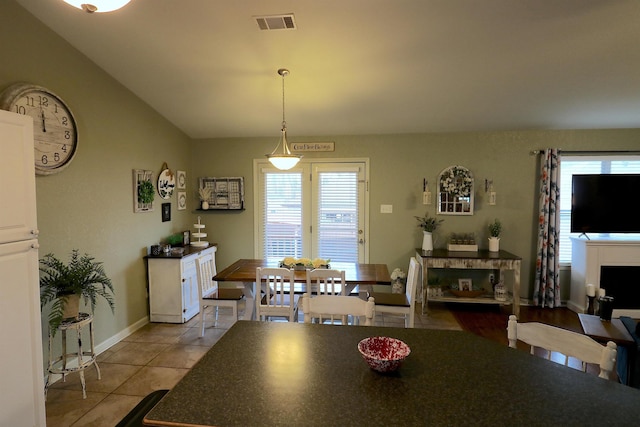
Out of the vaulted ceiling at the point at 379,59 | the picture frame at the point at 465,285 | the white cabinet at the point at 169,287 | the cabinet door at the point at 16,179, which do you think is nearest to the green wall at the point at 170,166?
the white cabinet at the point at 169,287

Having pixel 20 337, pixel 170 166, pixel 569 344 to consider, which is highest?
pixel 170 166

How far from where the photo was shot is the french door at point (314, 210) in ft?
15.7

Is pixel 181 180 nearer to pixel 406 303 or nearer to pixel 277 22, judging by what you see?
pixel 277 22

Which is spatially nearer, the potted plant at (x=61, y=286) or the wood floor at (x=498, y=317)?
the potted plant at (x=61, y=286)

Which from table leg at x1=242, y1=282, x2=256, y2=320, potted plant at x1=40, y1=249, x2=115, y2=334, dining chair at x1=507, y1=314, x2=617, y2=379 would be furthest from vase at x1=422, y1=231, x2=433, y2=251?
potted plant at x1=40, y1=249, x2=115, y2=334

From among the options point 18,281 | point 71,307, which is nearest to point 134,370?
point 71,307

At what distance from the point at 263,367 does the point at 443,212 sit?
390 centimetres

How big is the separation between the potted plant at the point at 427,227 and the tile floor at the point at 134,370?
0.91 meters

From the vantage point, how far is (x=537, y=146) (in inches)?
176

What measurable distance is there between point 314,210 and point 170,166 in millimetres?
1991

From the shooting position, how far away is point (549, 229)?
4.34m

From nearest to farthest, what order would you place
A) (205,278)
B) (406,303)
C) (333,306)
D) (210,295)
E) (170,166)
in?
(333,306)
(406,303)
(210,295)
(205,278)
(170,166)

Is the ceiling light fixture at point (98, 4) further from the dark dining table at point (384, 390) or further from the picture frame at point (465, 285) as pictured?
the picture frame at point (465, 285)

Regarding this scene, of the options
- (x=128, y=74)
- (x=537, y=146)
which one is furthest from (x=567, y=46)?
(x=128, y=74)
